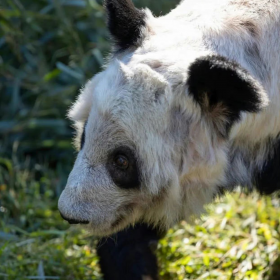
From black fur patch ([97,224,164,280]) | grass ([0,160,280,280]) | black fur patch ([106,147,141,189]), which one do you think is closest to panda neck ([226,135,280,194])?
black fur patch ([106,147,141,189])

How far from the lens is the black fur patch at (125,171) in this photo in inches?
101

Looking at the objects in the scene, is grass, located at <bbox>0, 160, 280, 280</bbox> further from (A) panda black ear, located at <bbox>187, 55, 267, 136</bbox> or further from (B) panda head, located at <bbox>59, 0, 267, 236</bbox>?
(A) panda black ear, located at <bbox>187, 55, 267, 136</bbox>

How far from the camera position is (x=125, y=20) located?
109 inches

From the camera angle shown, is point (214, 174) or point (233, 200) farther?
point (233, 200)

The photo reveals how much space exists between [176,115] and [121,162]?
290 mm

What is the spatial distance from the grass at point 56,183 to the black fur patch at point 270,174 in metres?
0.57

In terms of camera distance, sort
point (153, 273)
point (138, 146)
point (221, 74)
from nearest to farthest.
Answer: point (221, 74) → point (138, 146) → point (153, 273)

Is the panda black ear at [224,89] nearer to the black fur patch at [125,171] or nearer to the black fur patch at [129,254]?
the black fur patch at [125,171]

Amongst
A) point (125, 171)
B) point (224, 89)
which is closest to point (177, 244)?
point (125, 171)

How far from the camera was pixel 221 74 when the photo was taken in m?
2.38

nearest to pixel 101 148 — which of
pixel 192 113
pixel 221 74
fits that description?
pixel 192 113

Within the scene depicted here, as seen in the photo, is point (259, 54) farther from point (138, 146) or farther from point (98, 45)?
point (98, 45)

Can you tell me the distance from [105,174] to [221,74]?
2.05 feet

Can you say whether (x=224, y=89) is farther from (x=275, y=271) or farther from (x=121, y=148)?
(x=275, y=271)
